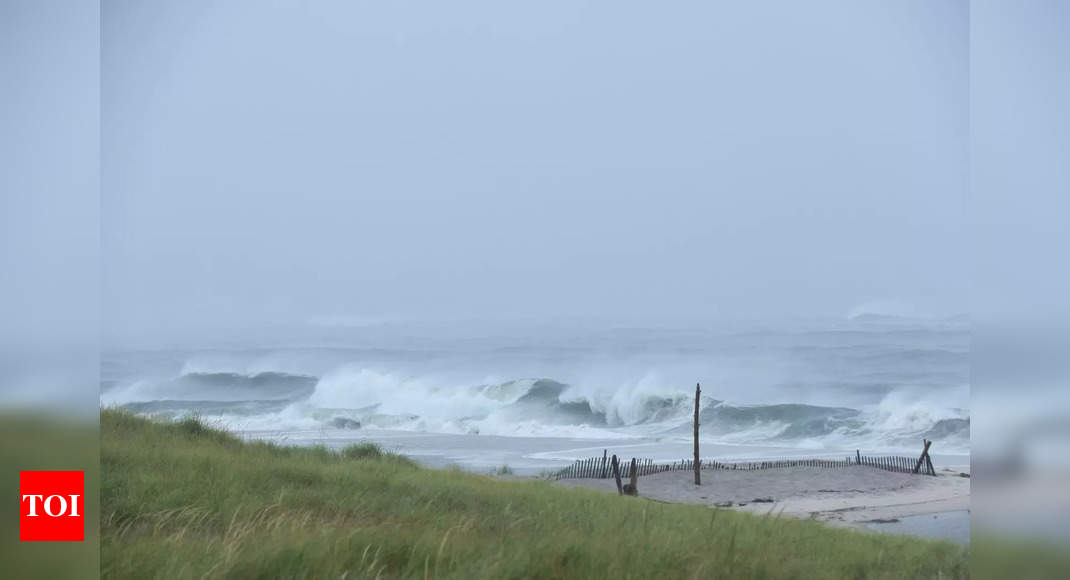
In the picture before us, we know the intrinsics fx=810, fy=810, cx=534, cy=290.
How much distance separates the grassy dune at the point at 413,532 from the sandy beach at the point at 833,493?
1.43 ft

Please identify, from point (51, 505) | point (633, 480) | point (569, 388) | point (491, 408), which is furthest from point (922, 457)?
point (51, 505)

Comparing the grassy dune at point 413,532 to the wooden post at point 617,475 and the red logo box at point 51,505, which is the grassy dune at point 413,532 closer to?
the red logo box at point 51,505

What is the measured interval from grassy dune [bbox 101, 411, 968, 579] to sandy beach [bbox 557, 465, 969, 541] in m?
0.44

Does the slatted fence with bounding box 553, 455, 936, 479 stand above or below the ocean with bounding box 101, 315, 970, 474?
below

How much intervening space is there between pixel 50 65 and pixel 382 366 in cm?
291

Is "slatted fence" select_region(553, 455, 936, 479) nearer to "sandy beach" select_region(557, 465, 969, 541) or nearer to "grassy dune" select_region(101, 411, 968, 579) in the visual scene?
"sandy beach" select_region(557, 465, 969, 541)

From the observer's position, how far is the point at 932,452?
3959mm

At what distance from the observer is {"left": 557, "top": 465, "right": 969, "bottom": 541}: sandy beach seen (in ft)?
11.5

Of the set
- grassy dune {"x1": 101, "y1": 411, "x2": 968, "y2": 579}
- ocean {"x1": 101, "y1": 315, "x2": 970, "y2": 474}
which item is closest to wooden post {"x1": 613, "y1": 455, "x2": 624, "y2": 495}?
ocean {"x1": 101, "y1": 315, "x2": 970, "y2": 474}

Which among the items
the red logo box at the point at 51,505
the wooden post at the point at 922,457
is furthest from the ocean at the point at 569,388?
the red logo box at the point at 51,505

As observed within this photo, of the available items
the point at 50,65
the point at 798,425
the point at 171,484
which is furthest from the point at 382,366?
the point at 50,65

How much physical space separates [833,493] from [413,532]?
2.35 meters

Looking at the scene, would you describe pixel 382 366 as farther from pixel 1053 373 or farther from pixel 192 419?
pixel 1053 373

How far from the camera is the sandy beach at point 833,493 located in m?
3.51
